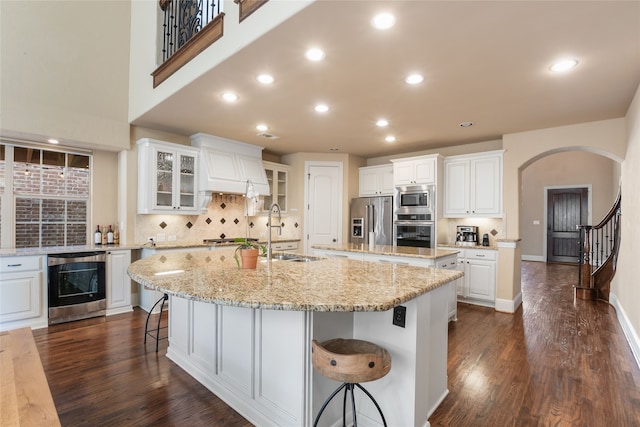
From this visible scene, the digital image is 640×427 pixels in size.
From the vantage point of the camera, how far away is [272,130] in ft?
15.0

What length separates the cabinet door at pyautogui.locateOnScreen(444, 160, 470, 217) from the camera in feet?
16.5

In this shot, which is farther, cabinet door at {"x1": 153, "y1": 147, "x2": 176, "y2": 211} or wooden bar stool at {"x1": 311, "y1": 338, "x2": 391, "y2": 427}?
cabinet door at {"x1": 153, "y1": 147, "x2": 176, "y2": 211}

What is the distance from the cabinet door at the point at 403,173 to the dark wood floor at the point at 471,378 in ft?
7.98

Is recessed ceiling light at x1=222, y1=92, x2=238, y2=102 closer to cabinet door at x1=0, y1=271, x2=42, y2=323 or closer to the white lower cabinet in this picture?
the white lower cabinet

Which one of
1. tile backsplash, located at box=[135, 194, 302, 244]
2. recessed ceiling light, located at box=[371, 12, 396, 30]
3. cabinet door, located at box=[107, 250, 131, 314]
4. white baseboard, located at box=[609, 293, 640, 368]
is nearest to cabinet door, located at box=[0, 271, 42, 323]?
cabinet door, located at box=[107, 250, 131, 314]

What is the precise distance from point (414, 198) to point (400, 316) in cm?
389

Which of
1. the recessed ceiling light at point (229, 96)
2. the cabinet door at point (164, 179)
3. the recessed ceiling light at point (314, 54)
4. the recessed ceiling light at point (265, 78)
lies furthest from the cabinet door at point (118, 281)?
the recessed ceiling light at point (314, 54)

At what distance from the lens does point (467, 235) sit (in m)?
5.23

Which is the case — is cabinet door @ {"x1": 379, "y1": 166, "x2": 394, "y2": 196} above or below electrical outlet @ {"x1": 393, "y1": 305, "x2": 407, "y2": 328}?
above

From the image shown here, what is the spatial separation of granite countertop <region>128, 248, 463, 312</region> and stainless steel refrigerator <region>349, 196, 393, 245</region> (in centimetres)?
321

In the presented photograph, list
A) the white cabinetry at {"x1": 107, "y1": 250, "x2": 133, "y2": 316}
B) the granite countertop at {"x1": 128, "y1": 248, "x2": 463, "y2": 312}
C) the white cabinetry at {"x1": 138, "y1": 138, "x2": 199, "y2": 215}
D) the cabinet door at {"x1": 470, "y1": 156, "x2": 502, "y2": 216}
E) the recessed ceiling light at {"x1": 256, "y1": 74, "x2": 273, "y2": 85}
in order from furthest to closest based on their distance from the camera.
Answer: the cabinet door at {"x1": 470, "y1": 156, "x2": 502, "y2": 216}, the white cabinetry at {"x1": 138, "y1": 138, "x2": 199, "y2": 215}, the white cabinetry at {"x1": 107, "y1": 250, "x2": 133, "y2": 316}, the recessed ceiling light at {"x1": 256, "y1": 74, "x2": 273, "y2": 85}, the granite countertop at {"x1": 128, "y1": 248, "x2": 463, "y2": 312}

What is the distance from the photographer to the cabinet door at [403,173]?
17.7ft

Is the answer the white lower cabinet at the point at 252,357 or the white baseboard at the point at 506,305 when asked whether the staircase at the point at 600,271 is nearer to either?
the white baseboard at the point at 506,305

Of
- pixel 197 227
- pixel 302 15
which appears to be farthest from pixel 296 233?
pixel 302 15
